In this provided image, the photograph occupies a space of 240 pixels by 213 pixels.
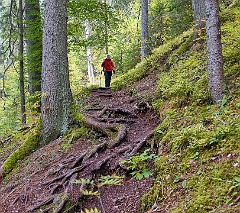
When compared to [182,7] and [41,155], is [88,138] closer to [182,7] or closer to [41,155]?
[41,155]

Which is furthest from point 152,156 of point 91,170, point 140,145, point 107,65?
point 107,65

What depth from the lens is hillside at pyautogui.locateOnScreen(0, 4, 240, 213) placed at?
3.39 meters

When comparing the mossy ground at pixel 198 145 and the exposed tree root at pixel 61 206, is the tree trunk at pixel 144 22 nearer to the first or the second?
the mossy ground at pixel 198 145

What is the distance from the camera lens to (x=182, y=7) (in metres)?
14.1

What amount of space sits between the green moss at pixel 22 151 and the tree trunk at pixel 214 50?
16.4 ft

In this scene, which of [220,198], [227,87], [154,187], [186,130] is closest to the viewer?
[220,198]

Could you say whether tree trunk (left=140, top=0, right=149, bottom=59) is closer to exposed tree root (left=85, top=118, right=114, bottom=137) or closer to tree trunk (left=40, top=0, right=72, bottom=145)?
tree trunk (left=40, top=0, right=72, bottom=145)

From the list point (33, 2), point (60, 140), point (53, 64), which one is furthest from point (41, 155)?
point (33, 2)

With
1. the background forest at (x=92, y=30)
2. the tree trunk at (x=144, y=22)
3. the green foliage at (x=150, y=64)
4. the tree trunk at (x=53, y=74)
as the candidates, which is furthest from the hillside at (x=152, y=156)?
the tree trunk at (x=144, y=22)

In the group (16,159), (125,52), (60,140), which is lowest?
(16,159)

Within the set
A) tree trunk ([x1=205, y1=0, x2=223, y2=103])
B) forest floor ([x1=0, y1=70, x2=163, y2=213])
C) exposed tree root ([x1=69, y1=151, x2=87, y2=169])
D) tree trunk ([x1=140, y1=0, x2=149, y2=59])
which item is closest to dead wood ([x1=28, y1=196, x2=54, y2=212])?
forest floor ([x1=0, y1=70, x2=163, y2=213])

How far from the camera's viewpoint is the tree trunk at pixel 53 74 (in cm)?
757

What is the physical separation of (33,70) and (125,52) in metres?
7.95

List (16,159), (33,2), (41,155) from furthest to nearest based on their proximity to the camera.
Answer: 1. (33,2)
2. (16,159)
3. (41,155)
